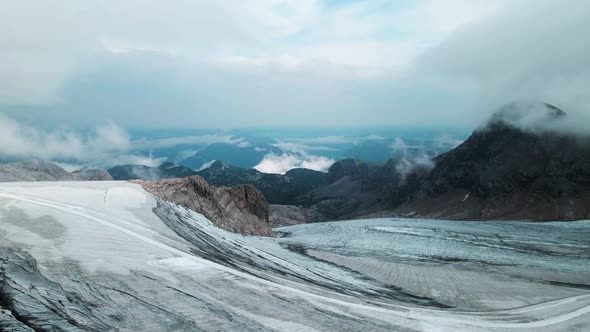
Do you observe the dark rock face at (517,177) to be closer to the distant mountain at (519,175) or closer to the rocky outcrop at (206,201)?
the distant mountain at (519,175)

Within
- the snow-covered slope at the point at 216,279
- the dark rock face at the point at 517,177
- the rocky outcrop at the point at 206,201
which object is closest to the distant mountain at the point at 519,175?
the dark rock face at the point at 517,177

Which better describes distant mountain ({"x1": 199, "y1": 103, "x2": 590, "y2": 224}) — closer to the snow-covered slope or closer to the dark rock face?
the dark rock face

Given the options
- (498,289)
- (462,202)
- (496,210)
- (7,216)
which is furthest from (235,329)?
(462,202)

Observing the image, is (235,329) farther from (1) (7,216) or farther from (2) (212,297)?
(1) (7,216)

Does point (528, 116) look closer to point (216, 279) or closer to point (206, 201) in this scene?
point (206, 201)

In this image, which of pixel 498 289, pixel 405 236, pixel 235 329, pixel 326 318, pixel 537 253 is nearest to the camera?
pixel 235 329

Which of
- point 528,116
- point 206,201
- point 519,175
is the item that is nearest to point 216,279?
point 206,201
